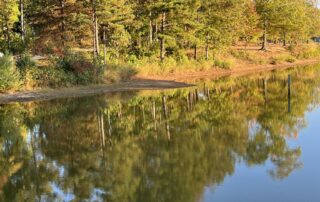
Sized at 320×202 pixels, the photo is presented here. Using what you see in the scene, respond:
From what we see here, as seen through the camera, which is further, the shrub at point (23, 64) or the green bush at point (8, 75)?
the shrub at point (23, 64)

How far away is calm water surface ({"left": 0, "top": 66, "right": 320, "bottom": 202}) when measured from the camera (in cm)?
916

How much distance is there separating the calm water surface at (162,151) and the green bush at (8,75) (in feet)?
11.2

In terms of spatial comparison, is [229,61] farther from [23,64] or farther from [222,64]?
[23,64]

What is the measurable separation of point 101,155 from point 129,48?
1200 inches

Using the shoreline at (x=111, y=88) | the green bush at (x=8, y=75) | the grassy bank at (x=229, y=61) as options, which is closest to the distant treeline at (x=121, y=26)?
the grassy bank at (x=229, y=61)

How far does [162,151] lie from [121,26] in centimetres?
2384

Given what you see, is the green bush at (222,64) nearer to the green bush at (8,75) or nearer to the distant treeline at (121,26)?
the distant treeline at (121,26)

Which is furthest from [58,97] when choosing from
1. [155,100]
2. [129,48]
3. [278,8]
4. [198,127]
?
[278,8]

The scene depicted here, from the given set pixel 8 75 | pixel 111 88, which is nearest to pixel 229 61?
pixel 111 88

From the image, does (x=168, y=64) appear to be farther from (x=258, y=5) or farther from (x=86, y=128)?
(x=258, y=5)

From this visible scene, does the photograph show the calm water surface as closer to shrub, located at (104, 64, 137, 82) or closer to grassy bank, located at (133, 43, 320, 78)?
shrub, located at (104, 64, 137, 82)

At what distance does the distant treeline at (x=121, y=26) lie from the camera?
116 ft

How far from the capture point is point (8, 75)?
85.8 feet

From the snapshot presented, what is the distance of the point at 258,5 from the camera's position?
6203 cm
